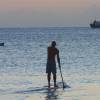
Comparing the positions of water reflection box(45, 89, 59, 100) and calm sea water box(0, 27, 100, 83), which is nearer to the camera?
water reflection box(45, 89, 59, 100)

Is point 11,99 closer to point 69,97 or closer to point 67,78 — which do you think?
point 69,97

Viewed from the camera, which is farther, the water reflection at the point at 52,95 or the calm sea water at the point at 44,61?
the calm sea water at the point at 44,61

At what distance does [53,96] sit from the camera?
18.9m

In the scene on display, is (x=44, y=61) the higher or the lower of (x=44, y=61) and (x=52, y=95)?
the lower

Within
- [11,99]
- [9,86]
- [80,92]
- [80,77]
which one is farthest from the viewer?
[80,77]

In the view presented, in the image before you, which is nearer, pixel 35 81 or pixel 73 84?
pixel 73 84

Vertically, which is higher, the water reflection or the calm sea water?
the water reflection

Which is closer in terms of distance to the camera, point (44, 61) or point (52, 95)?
point (52, 95)

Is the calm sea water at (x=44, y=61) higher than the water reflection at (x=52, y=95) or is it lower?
lower

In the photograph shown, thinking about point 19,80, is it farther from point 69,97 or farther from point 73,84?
point 69,97

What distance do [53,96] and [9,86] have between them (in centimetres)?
387

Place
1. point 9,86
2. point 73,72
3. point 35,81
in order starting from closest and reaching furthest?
point 9,86
point 35,81
point 73,72

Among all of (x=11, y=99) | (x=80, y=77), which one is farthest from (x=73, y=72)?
(x=11, y=99)

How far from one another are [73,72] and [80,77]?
3.04 metres
